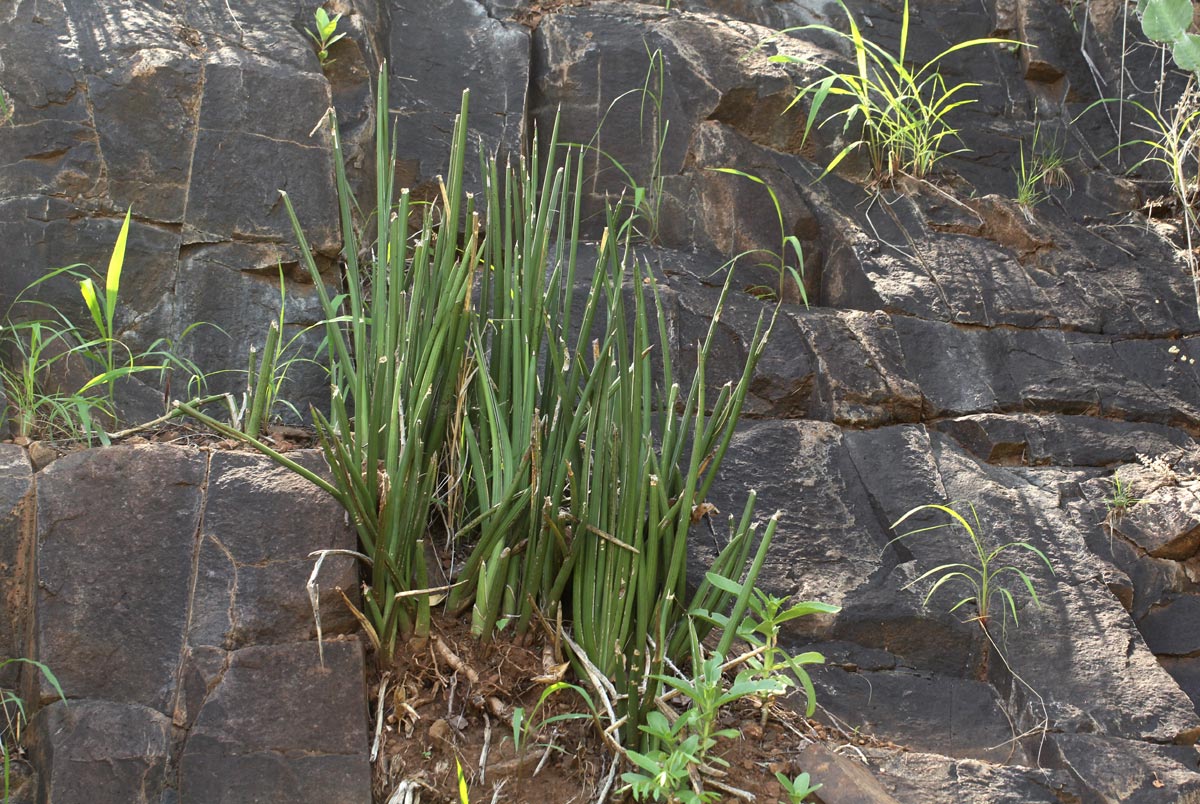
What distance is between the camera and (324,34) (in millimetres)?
2848

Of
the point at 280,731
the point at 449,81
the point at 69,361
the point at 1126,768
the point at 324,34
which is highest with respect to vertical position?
the point at 324,34

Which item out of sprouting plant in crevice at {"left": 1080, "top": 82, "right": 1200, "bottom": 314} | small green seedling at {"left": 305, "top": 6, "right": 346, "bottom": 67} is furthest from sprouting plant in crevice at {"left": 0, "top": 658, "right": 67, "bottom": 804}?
sprouting plant in crevice at {"left": 1080, "top": 82, "right": 1200, "bottom": 314}

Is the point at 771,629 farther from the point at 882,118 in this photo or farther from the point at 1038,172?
the point at 1038,172

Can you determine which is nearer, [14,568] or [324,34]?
[14,568]

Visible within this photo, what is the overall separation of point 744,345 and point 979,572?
2.54 feet

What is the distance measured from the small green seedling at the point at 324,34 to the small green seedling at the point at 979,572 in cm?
180

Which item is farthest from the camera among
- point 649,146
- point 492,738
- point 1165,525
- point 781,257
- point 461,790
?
point 649,146

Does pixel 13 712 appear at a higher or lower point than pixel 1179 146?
lower

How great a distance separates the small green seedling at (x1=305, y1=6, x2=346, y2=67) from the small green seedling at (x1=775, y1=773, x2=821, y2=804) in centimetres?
205

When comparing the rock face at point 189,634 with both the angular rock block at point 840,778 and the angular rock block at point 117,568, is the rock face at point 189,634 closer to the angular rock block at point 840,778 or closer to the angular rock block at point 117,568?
the angular rock block at point 117,568

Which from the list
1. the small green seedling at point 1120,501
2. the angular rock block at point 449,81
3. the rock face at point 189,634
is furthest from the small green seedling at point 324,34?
the small green seedling at point 1120,501

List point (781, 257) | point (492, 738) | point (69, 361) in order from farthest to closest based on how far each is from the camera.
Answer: point (781, 257) → point (69, 361) → point (492, 738)

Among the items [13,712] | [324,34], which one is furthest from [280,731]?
[324,34]

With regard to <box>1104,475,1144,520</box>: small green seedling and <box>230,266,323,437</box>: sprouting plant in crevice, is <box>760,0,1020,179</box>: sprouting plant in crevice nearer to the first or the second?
A: <box>1104,475,1144,520</box>: small green seedling
